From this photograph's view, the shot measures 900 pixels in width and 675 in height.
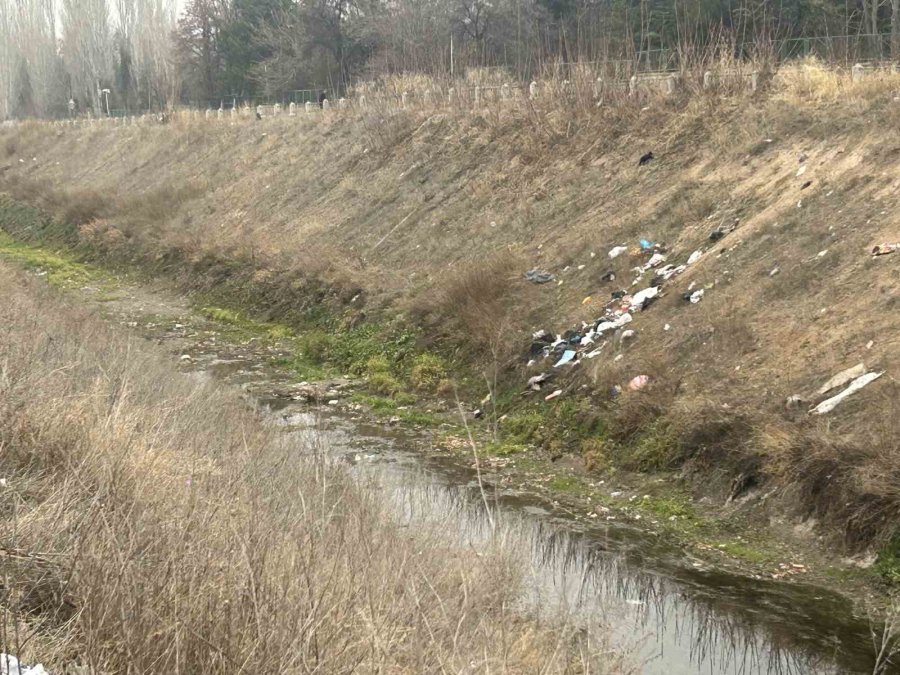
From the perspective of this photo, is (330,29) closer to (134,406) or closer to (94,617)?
(134,406)

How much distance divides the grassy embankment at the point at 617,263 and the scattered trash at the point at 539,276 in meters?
0.16

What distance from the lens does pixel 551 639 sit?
4.93 metres

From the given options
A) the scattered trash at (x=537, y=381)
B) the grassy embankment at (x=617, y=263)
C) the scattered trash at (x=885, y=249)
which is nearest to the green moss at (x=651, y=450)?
the grassy embankment at (x=617, y=263)

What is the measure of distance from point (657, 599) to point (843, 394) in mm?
2934

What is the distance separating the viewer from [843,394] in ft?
28.6

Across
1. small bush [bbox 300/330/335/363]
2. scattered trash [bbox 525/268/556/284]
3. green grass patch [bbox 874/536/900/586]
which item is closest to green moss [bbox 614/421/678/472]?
green grass patch [bbox 874/536/900/586]

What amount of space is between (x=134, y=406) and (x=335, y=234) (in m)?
13.3

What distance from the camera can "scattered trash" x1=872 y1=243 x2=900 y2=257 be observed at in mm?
10289

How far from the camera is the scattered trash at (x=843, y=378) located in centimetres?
891

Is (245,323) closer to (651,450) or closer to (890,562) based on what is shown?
(651,450)

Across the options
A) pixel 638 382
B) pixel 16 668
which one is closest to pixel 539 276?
pixel 638 382

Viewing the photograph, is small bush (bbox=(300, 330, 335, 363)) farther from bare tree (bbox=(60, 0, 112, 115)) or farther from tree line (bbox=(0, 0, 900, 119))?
bare tree (bbox=(60, 0, 112, 115))

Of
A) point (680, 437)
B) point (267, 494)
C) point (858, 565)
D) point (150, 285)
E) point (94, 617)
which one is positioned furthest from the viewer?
point (150, 285)

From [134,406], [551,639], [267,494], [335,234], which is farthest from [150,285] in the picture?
[551,639]
